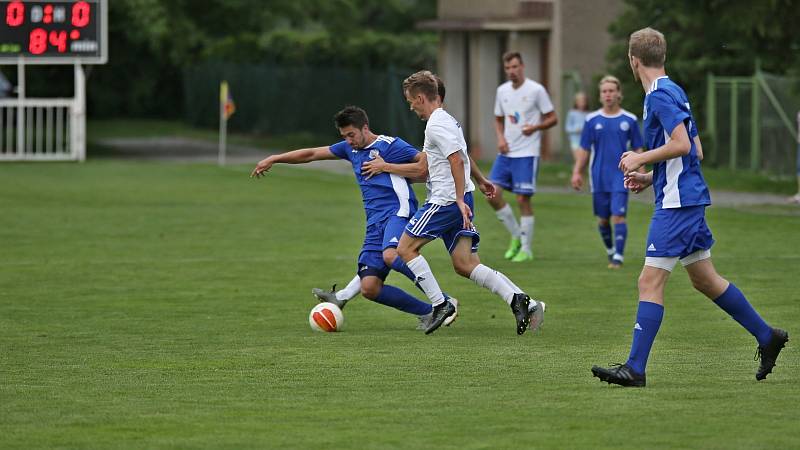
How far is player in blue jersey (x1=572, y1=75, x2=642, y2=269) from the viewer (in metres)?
15.1

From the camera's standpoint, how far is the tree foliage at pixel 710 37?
76.7ft

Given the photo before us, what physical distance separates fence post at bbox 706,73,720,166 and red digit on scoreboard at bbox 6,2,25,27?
46.7 feet

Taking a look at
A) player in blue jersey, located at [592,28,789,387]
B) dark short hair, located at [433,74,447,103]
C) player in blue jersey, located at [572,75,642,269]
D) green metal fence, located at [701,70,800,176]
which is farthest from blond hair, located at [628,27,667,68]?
green metal fence, located at [701,70,800,176]

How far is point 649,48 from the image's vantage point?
8188 millimetres

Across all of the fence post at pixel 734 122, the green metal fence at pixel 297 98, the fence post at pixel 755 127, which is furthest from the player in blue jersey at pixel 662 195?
the green metal fence at pixel 297 98

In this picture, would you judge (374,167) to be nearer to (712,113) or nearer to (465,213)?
(465,213)

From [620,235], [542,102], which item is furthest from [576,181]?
[542,102]

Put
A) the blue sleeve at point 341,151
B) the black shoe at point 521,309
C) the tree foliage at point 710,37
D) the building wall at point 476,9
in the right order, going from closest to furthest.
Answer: the black shoe at point 521,309 → the blue sleeve at point 341,151 → the tree foliage at point 710,37 → the building wall at point 476,9

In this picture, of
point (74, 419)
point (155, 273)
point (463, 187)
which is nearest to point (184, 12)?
point (155, 273)

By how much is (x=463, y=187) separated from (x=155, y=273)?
220 inches

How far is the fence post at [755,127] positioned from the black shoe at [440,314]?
19.9 metres

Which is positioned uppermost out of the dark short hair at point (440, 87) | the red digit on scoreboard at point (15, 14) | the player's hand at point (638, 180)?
the red digit on scoreboard at point (15, 14)

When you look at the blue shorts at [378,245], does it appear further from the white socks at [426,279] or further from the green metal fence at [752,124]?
the green metal fence at [752,124]

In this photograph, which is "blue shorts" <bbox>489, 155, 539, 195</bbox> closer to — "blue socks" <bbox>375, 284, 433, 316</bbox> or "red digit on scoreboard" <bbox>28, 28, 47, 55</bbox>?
"blue socks" <bbox>375, 284, 433, 316</bbox>
